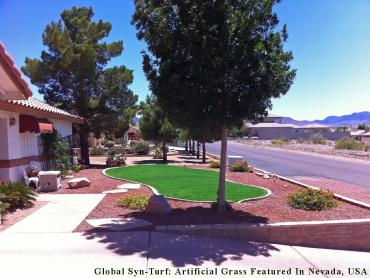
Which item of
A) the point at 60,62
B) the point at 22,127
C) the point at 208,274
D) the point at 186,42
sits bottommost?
the point at 208,274

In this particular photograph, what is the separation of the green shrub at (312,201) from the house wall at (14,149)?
25.5ft

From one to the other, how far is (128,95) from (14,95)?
13.0 metres

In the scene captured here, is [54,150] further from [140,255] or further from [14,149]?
[140,255]

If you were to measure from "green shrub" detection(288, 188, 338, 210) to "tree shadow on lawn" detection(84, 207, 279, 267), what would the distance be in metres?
2.68

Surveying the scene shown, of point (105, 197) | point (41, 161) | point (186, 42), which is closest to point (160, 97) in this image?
point (186, 42)

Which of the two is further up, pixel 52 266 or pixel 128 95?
pixel 128 95

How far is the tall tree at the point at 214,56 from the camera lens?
8.25 m

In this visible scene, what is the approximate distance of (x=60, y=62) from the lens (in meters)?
21.9

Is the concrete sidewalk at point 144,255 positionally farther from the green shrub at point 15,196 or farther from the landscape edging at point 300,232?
the green shrub at point 15,196

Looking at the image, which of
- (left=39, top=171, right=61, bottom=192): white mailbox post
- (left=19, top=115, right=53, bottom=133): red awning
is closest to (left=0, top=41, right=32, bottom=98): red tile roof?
(left=39, top=171, right=61, bottom=192): white mailbox post

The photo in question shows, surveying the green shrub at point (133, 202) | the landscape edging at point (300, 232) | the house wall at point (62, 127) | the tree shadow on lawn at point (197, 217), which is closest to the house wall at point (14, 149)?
the house wall at point (62, 127)

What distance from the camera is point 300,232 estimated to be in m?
7.76

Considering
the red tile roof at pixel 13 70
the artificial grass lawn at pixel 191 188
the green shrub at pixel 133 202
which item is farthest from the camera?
the artificial grass lawn at pixel 191 188

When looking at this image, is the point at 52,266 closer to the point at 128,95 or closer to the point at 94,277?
the point at 94,277
